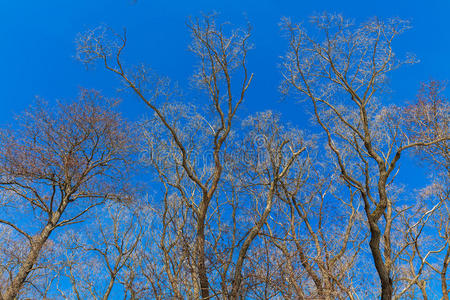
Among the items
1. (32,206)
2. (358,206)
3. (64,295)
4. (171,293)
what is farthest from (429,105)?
A: (64,295)

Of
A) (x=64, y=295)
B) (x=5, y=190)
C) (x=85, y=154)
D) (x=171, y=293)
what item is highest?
(x=85, y=154)

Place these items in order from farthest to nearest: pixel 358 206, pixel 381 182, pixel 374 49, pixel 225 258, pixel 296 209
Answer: pixel 358 206, pixel 296 209, pixel 374 49, pixel 381 182, pixel 225 258

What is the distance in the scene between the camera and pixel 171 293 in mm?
6461

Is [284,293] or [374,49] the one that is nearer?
[284,293]

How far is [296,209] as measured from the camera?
10398mm

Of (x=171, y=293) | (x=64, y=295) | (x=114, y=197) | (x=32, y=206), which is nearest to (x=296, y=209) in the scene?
(x=171, y=293)

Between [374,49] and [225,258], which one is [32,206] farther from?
[374,49]

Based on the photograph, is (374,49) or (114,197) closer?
(374,49)

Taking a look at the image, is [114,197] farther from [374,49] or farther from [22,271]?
[374,49]

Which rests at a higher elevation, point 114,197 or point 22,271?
point 114,197

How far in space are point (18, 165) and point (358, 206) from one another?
442 inches

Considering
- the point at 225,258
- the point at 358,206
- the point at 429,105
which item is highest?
the point at 429,105

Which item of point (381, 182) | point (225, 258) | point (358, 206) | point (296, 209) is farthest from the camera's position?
point (358, 206)

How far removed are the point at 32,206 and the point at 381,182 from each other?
9721mm
